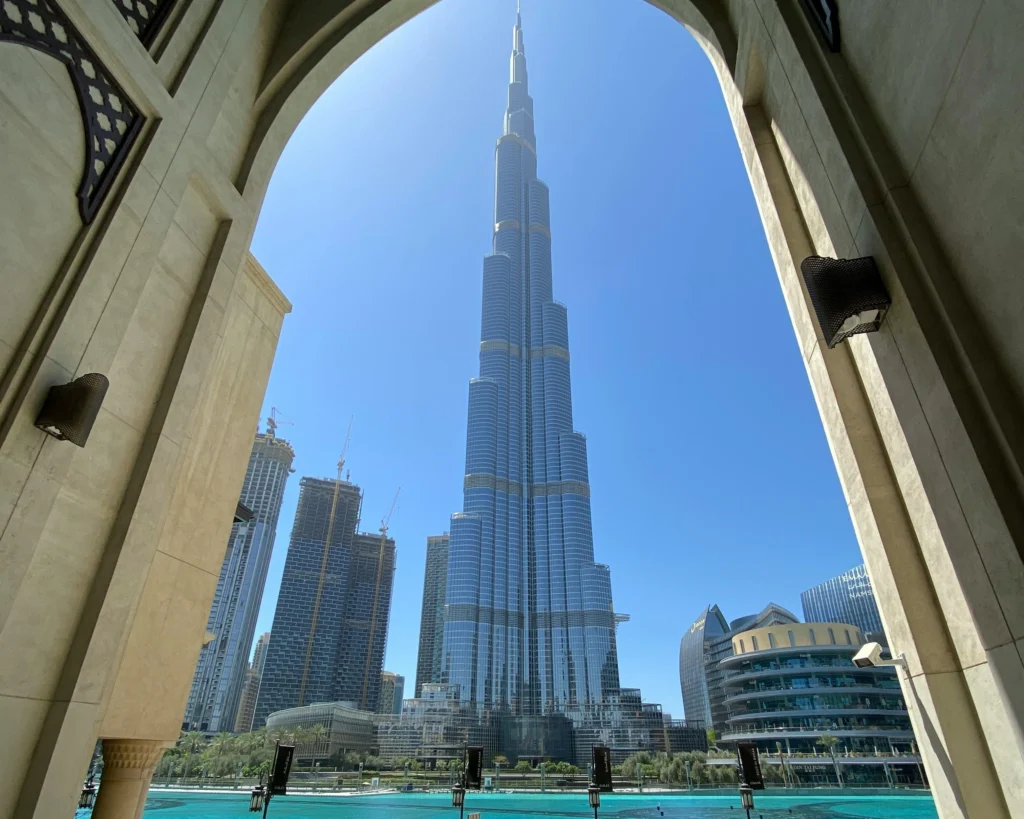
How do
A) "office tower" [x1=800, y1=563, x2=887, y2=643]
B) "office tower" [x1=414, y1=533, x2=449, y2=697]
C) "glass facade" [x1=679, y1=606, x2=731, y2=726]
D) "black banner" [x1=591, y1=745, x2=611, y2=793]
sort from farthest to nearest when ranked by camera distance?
1. "office tower" [x1=800, y1=563, x2=887, y2=643]
2. "glass facade" [x1=679, y1=606, x2=731, y2=726]
3. "office tower" [x1=414, y1=533, x2=449, y2=697]
4. "black banner" [x1=591, y1=745, x2=611, y2=793]

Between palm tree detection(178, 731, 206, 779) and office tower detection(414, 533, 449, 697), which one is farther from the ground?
office tower detection(414, 533, 449, 697)

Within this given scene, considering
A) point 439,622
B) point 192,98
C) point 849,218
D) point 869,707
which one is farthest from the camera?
point 439,622

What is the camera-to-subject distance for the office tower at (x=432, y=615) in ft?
171

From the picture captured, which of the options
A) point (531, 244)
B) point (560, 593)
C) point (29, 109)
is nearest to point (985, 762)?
point (29, 109)

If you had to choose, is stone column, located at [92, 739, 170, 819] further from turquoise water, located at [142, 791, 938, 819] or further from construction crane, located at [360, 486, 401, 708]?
construction crane, located at [360, 486, 401, 708]

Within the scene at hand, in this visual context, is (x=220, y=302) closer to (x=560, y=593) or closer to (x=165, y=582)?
(x=165, y=582)

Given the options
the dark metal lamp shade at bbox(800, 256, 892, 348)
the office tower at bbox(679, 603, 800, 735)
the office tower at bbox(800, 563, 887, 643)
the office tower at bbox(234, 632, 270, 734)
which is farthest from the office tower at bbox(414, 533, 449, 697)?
the dark metal lamp shade at bbox(800, 256, 892, 348)

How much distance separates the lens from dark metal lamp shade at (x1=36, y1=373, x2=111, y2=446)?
7.80 ft

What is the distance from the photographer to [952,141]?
6.04ft

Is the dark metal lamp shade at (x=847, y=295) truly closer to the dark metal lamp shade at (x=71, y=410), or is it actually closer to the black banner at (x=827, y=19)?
the black banner at (x=827, y=19)

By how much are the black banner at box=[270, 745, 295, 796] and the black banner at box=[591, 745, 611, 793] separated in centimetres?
507

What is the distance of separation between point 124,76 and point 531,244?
7208 cm

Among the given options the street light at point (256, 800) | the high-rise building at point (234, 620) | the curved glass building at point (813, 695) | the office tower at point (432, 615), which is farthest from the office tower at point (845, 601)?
the street light at point (256, 800)

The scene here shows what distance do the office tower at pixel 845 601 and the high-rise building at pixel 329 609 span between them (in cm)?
4573
